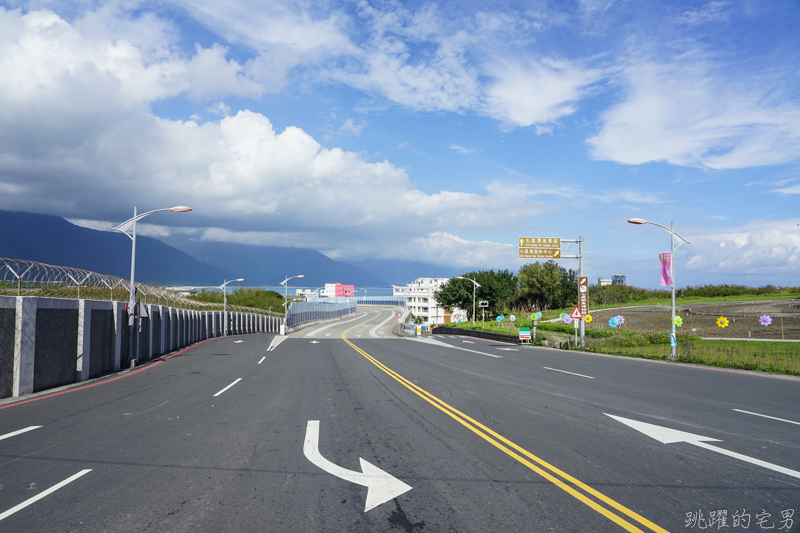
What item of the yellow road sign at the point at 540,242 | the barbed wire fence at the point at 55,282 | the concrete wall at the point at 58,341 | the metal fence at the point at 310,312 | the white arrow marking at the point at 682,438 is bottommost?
the metal fence at the point at 310,312

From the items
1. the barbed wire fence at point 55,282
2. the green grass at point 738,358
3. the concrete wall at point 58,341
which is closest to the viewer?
the concrete wall at point 58,341

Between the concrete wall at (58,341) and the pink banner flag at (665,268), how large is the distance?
27.7m

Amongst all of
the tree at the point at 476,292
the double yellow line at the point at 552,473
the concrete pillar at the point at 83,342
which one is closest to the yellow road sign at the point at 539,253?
the double yellow line at the point at 552,473

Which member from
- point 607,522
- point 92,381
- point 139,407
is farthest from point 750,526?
point 92,381

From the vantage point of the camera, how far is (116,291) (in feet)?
66.0

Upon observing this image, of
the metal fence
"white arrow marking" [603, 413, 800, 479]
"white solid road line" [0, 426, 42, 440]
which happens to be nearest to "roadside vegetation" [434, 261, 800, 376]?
"white arrow marking" [603, 413, 800, 479]

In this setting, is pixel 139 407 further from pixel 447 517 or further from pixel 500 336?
pixel 500 336

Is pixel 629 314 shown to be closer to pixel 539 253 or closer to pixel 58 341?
pixel 539 253

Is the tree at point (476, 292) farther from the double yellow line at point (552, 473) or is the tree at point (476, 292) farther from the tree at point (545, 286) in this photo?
the double yellow line at point (552, 473)

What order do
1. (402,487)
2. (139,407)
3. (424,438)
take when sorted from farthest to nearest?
(139,407) < (424,438) < (402,487)

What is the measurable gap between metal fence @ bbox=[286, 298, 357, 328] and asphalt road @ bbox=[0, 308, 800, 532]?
55.1 m

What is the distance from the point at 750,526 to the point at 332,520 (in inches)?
176

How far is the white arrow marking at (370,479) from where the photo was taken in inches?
211

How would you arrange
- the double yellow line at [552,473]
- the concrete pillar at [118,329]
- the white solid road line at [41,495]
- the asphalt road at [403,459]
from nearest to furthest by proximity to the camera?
the double yellow line at [552,473], the asphalt road at [403,459], the white solid road line at [41,495], the concrete pillar at [118,329]
